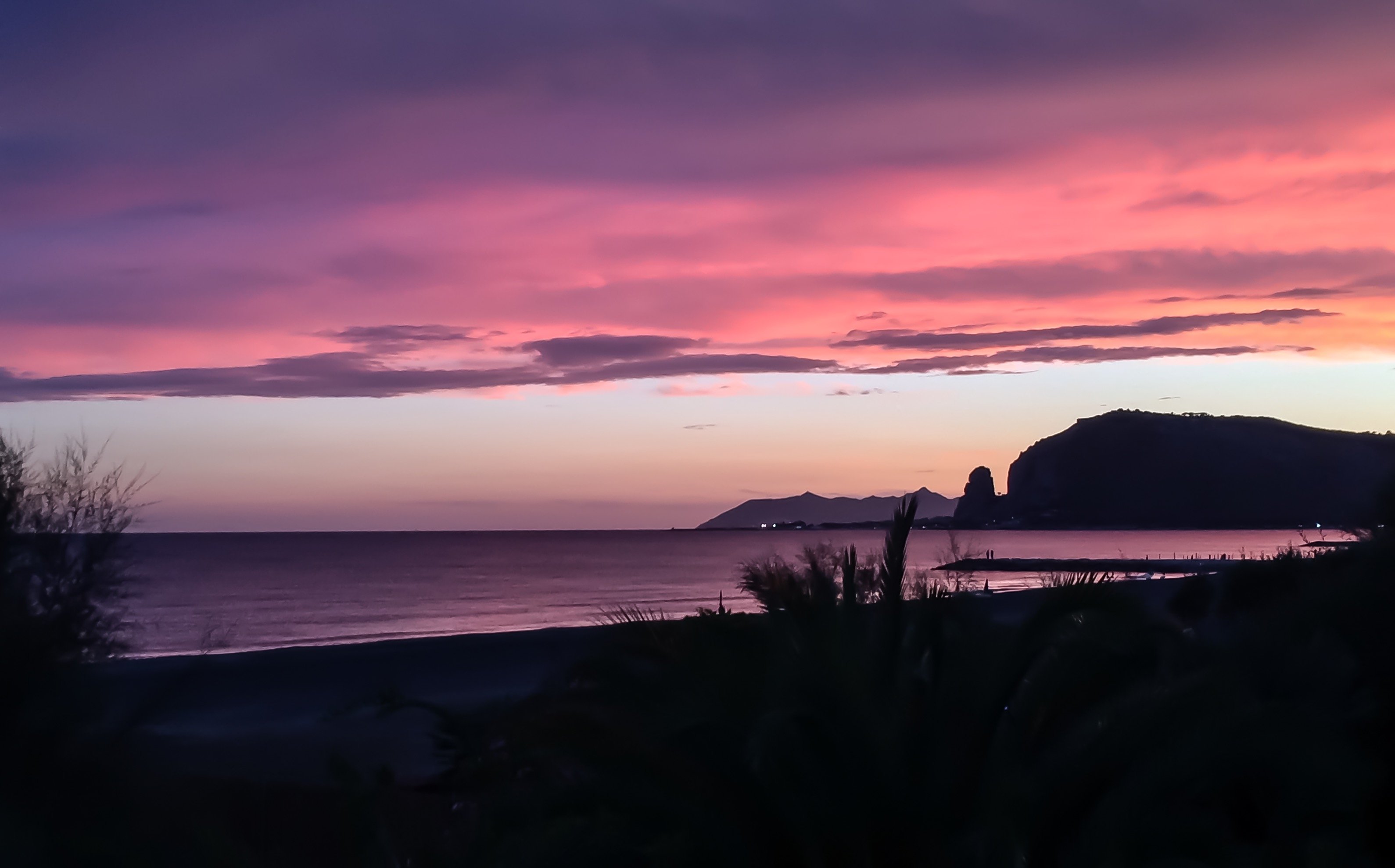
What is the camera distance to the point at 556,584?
76312 mm

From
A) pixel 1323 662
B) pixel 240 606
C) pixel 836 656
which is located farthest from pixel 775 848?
pixel 240 606

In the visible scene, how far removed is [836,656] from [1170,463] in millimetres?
173958

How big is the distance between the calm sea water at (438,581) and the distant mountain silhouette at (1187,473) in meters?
4.77

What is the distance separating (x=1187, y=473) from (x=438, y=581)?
122 meters

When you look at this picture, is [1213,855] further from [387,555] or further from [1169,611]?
[387,555]

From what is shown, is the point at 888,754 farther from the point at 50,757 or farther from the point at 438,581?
the point at 438,581

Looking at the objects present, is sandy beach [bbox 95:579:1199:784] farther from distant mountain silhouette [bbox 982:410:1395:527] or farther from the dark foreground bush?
distant mountain silhouette [bbox 982:410:1395:527]

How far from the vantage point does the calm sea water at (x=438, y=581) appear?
4750cm

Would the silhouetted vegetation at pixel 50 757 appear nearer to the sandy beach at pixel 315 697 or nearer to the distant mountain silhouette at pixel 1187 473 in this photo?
the sandy beach at pixel 315 697

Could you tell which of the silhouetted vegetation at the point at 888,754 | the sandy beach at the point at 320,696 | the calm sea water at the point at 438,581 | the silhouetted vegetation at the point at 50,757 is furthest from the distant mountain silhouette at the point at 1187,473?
the silhouetted vegetation at the point at 50,757

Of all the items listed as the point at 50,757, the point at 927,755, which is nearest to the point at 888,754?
the point at 927,755

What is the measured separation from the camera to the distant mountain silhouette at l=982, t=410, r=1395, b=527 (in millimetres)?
153750

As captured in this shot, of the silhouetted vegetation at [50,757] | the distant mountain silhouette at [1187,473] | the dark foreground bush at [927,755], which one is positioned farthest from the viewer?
the distant mountain silhouette at [1187,473]

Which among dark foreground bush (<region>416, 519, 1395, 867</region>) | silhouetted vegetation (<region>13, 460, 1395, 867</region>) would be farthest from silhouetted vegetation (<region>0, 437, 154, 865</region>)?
dark foreground bush (<region>416, 519, 1395, 867</region>)
